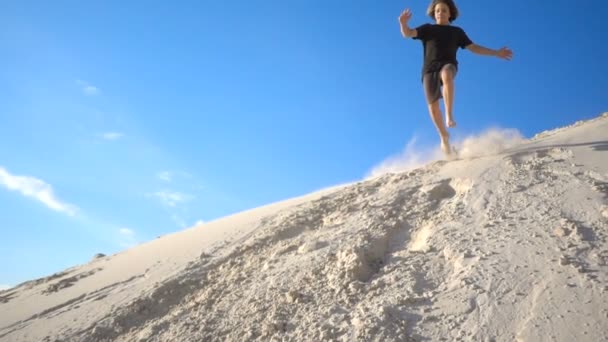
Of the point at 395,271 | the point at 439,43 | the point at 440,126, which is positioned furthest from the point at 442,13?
the point at 395,271

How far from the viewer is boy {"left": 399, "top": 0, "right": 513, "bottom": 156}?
4.22 metres

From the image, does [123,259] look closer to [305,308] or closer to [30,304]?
[30,304]

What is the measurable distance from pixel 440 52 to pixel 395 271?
271 centimetres

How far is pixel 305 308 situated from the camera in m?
2.20

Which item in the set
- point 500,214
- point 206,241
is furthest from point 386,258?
point 206,241

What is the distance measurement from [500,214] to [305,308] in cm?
139

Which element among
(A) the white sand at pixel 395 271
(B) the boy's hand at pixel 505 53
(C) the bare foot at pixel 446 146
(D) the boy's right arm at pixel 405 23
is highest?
(D) the boy's right arm at pixel 405 23

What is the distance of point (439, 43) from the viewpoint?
4.26 metres

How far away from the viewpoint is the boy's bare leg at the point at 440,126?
4.29 meters

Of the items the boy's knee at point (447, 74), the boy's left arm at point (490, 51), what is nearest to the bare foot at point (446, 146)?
the boy's knee at point (447, 74)

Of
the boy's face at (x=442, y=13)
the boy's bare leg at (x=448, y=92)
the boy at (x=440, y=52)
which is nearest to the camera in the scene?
Answer: the boy's bare leg at (x=448, y=92)

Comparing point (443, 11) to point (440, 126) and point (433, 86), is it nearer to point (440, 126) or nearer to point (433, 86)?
point (433, 86)

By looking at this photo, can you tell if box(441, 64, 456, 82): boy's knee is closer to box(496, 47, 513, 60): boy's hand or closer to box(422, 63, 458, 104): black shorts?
box(422, 63, 458, 104): black shorts

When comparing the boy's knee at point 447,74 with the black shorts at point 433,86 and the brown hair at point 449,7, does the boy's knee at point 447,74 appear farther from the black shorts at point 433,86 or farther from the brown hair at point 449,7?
the brown hair at point 449,7
